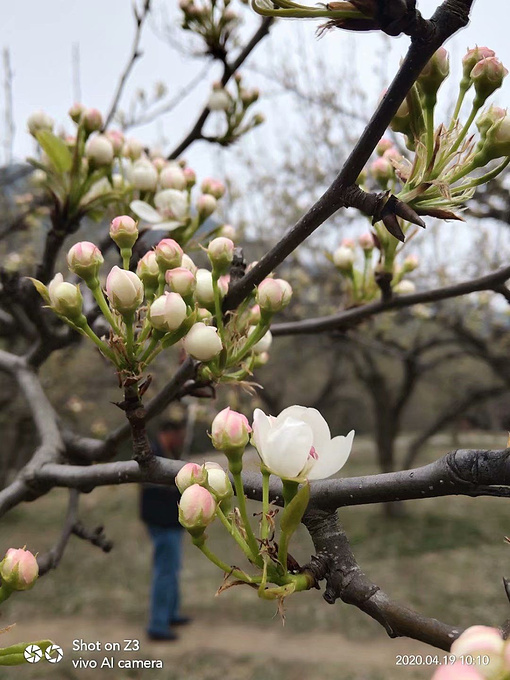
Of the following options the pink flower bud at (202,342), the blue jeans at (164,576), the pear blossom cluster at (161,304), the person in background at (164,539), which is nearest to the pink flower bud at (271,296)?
the pear blossom cluster at (161,304)

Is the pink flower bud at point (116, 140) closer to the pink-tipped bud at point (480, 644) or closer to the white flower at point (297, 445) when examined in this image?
the white flower at point (297, 445)

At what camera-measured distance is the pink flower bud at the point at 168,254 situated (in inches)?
33.9

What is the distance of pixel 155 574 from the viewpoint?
4711 mm

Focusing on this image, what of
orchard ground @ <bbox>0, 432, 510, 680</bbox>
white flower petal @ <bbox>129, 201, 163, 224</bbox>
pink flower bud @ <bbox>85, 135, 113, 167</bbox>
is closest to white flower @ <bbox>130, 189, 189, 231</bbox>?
white flower petal @ <bbox>129, 201, 163, 224</bbox>

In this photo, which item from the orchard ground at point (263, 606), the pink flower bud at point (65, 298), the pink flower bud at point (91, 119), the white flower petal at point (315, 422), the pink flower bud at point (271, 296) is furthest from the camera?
the orchard ground at point (263, 606)

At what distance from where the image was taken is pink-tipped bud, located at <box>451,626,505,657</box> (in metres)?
0.47

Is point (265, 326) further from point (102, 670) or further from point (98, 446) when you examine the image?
point (102, 670)

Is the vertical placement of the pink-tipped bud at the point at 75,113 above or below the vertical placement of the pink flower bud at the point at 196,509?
above

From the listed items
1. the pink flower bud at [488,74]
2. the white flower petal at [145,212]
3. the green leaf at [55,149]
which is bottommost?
the white flower petal at [145,212]

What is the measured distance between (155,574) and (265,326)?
14.0ft

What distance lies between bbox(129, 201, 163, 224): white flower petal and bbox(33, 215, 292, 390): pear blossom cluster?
0.42 metres

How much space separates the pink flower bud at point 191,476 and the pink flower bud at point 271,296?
0.30 meters

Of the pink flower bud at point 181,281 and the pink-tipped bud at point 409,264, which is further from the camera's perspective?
the pink-tipped bud at point 409,264

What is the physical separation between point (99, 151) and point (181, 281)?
70 centimetres
